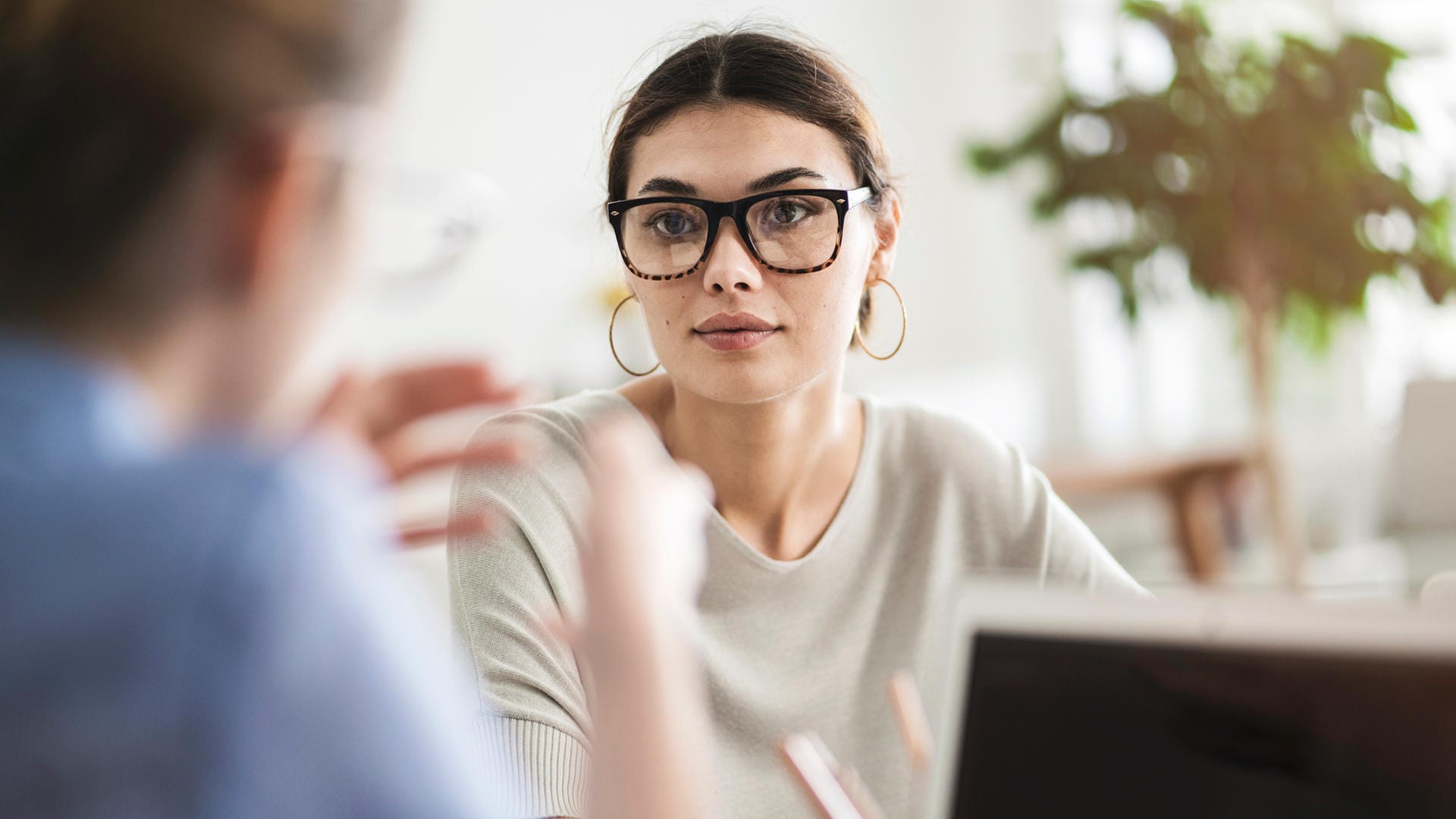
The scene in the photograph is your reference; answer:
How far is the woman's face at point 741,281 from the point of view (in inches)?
42.9

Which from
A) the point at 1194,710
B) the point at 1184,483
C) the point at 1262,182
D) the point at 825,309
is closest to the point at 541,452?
the point at 825,309

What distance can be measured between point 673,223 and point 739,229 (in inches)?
2.5

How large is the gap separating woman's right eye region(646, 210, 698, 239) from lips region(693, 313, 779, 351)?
0.08 metres

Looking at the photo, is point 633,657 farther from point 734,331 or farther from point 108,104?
point 734,331

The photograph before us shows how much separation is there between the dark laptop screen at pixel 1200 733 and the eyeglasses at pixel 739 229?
58cm

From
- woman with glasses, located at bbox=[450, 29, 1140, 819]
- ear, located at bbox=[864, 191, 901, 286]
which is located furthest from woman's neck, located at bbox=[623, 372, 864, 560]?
ear, located at bbox=[864, 191, 901, 286]

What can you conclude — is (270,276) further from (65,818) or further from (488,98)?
(488,98)

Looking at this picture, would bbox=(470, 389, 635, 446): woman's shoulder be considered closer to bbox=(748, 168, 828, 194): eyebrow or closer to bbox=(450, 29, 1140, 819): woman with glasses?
bbox=(450, 29, 1140, 819): woman with glasses

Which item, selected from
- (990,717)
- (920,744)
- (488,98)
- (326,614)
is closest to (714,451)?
(920,744)

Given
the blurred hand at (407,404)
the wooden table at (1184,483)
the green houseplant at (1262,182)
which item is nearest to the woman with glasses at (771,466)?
the blurred hand at (407,404)

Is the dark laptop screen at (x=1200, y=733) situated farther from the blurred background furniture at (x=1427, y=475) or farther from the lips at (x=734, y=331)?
the blurred background furniture at (x=1427, y=475)

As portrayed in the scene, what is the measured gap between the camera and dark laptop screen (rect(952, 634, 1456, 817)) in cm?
50

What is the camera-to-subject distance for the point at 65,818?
0.44 m

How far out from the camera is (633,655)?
558 millimetres
